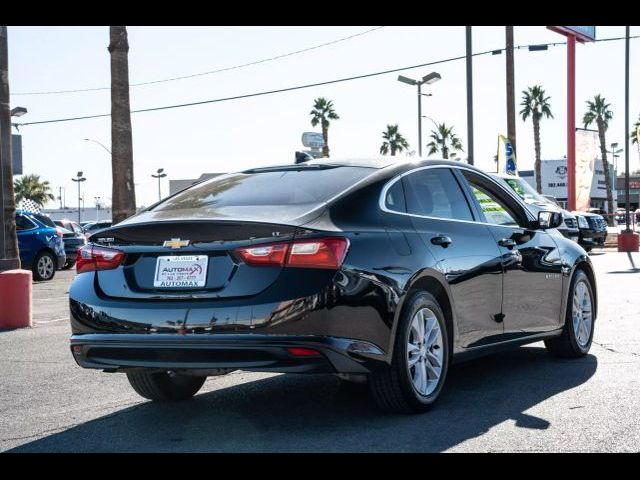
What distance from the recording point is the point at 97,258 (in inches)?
214

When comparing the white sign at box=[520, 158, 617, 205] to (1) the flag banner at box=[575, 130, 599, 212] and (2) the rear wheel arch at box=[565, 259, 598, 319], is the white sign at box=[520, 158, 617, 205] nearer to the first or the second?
(1) the flag banner at box=[575, 130, 599, 212]

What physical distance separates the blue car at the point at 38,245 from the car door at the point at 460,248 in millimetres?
16305

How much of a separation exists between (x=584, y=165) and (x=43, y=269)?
23.5 m

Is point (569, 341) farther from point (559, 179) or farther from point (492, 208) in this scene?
point (559, 179)

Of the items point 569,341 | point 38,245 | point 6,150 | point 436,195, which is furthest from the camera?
point 38,245

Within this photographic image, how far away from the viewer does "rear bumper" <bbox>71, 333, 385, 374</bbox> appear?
4891mm

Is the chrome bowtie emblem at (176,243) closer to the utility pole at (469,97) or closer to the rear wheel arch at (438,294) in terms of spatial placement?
the rear wheel arch at (438,294)

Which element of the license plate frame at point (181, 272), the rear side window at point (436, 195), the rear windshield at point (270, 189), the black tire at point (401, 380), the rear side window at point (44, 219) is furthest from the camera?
the rear side window at point (44, 219)

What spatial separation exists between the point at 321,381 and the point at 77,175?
339ft

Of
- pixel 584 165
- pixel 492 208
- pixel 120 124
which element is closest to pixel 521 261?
pixel 492 208

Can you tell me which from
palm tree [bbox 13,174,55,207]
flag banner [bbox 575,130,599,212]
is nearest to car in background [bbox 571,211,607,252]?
flag banner [bbox 575,130,599,212]

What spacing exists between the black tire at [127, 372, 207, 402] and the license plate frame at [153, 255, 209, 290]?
3.88ft

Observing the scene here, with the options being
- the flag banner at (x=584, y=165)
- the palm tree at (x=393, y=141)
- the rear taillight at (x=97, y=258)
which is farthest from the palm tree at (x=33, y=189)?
the rear taillight at (x=97, y=258)

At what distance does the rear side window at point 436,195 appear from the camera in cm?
607
